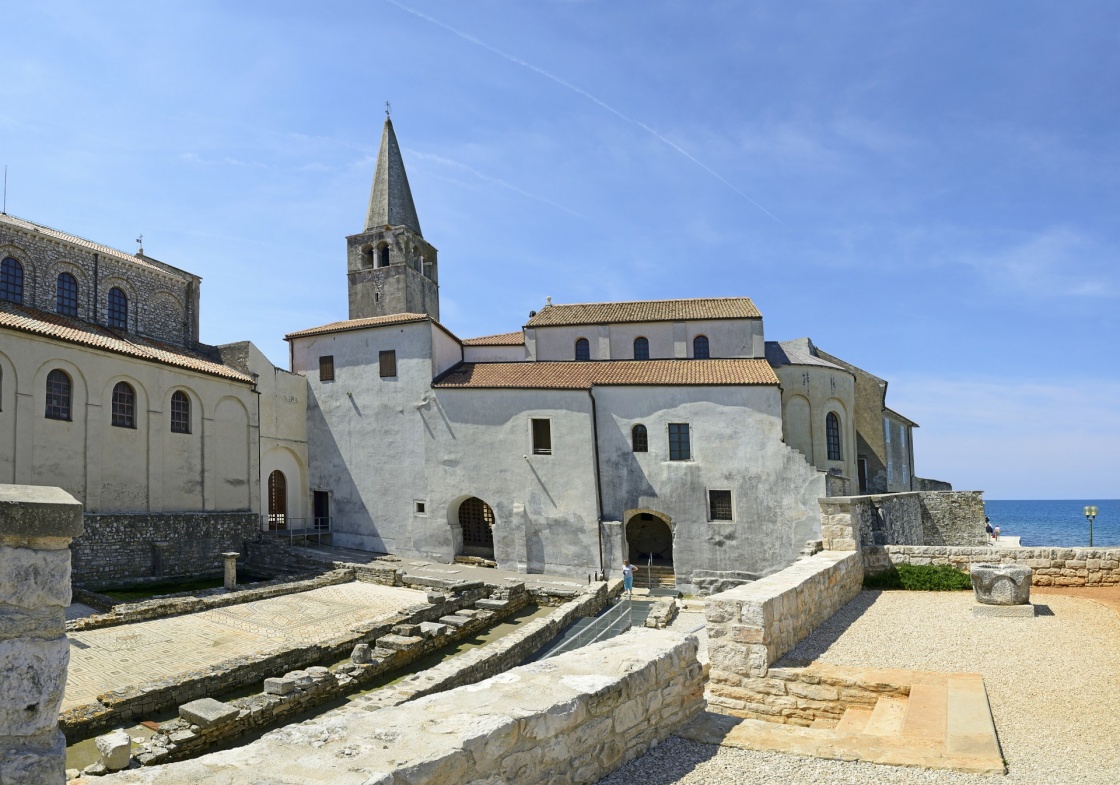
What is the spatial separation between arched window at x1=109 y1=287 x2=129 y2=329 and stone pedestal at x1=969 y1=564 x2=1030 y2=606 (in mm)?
32511

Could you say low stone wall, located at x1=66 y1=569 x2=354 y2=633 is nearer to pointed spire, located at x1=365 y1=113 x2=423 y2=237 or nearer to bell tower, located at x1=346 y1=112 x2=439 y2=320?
bell tower, located at x1=346 y1=112 x2=439 y2=320

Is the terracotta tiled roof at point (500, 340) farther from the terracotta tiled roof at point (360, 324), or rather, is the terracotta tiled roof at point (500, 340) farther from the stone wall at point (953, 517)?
the stone wall at point (953, 517)

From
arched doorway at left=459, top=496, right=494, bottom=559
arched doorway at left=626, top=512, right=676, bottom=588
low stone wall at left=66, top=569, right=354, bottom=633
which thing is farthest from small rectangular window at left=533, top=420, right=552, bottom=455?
low stone wall at left=66, top=569, right=354, bottom=633

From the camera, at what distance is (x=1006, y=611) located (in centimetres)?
1045

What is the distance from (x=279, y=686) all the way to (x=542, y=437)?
17.0m

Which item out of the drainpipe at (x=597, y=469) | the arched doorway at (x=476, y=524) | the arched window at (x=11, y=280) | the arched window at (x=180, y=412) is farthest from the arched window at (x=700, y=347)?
the arched window at (x=11, y=280)

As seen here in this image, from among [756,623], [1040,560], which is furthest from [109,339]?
[1040,560]

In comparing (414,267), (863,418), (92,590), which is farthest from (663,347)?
(92,590)

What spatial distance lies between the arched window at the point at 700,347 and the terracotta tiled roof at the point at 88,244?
2423cm

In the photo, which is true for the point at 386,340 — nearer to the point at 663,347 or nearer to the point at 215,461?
the point at 215,461

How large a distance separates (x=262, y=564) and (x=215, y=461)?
14.7ft

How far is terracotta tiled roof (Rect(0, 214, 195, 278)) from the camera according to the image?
88.8 ft

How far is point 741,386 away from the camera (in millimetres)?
26891

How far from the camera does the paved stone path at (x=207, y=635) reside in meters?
13.5
